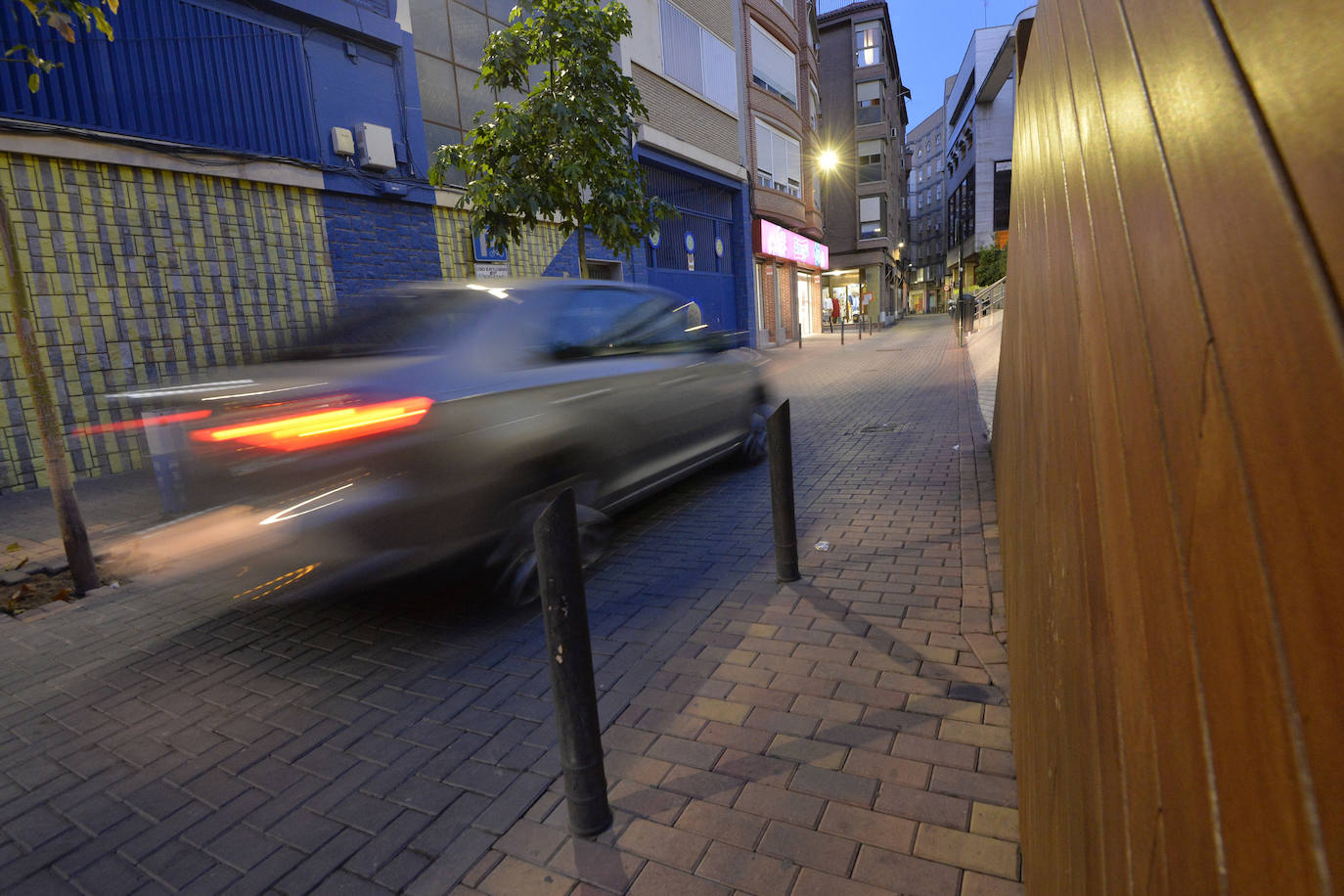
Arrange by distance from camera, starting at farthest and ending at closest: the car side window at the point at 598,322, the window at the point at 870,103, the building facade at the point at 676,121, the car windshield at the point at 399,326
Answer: the window at the point at 870,103 → the building facade at the point at 676,121 → the car side window at the point at 598,322 → the car windshield at the point at 399,326

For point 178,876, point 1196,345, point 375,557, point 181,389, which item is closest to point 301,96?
point 181,389

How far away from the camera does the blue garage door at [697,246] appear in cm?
1977

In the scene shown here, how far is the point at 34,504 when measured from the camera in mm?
7371

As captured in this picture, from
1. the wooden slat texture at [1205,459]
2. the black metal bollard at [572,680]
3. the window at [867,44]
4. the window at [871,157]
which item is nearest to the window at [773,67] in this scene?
the black metal bollard at [572,680]

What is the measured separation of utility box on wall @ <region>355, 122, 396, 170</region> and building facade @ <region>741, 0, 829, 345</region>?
15.0 meters

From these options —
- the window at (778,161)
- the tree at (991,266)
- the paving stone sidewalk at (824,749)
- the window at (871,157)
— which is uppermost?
the window at (871,157)

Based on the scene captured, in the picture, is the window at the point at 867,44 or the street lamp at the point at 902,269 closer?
the window at the point at 867,44

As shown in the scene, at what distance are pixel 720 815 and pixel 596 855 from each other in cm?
43

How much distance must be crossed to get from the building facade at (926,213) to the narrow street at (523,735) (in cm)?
10143

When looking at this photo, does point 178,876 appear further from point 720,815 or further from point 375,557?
point 720,815

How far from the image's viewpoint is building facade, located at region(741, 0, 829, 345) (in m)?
24.6

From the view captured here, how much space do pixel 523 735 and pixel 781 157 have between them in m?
27.2

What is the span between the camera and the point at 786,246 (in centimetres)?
2773

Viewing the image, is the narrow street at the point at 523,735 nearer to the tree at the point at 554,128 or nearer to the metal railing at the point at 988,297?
the tree at the point at 554,128
